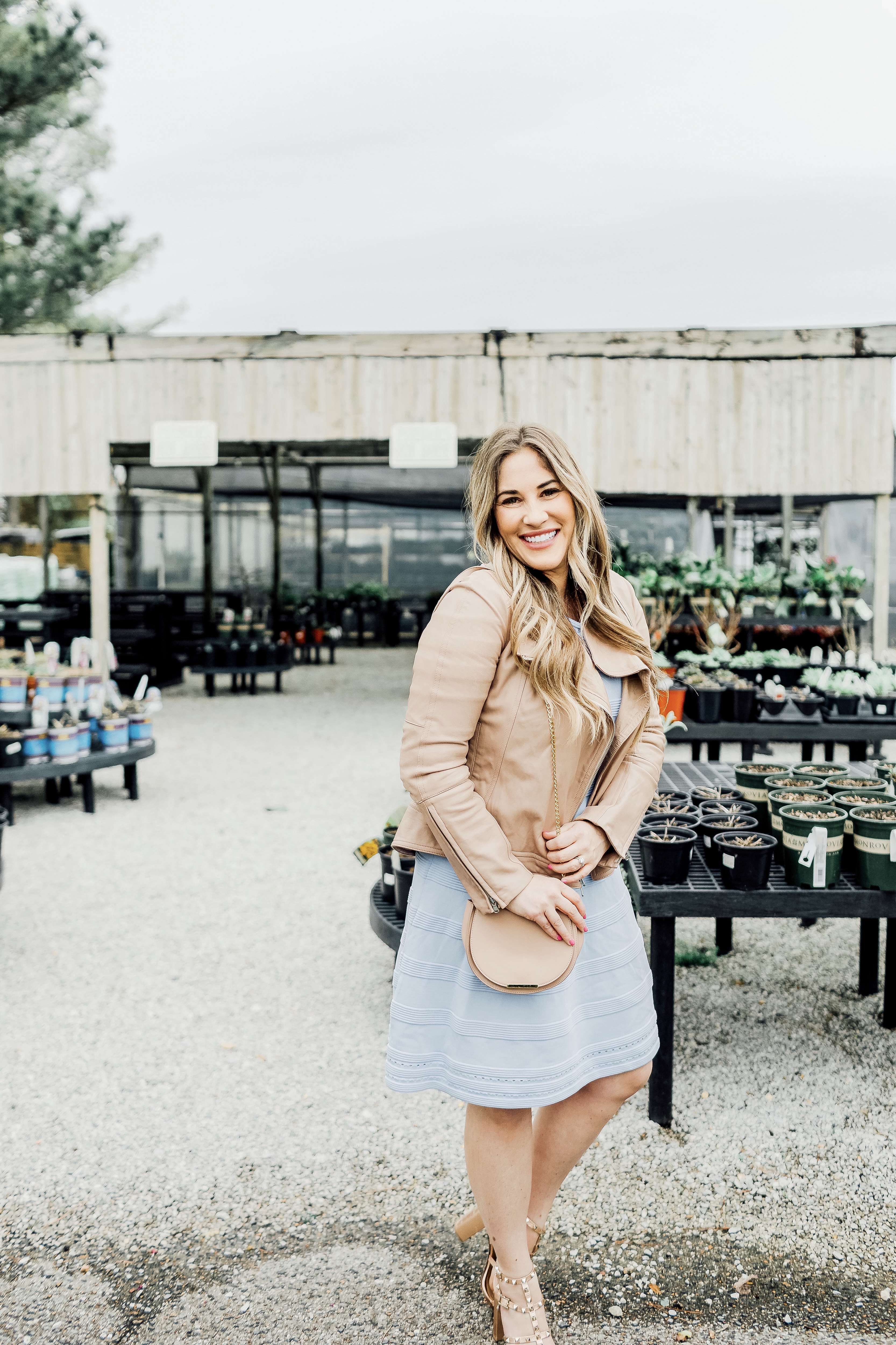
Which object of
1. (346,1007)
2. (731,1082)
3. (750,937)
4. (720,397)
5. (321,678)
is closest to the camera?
(731,1082)

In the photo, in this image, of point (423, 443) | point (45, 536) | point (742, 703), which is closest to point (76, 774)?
point (742, 703)

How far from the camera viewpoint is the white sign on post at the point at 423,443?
33.0 feet

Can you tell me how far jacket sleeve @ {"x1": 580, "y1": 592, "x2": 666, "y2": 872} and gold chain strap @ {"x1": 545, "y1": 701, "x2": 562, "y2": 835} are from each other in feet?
0.24

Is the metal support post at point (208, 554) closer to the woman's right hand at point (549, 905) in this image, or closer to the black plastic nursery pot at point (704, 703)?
the black plastic nursery pot at point (704, 703)

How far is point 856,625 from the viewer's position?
9922 mm

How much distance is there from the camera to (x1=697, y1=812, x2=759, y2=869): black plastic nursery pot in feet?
9.36

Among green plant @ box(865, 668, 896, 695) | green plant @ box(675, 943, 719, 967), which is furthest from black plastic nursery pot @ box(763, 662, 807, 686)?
green plant @ box(675, 943, 719, 967)

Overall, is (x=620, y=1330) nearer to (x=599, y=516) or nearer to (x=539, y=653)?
(x=539, y=653)

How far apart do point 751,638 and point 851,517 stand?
10.9 m

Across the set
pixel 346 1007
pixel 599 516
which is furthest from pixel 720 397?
pixel 599 516

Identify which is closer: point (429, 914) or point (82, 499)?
point (429, 914)

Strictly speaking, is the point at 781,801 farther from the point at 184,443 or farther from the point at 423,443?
the point at 184,443

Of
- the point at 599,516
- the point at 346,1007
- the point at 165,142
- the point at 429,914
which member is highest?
the point at 165,142

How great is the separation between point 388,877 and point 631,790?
173cm
